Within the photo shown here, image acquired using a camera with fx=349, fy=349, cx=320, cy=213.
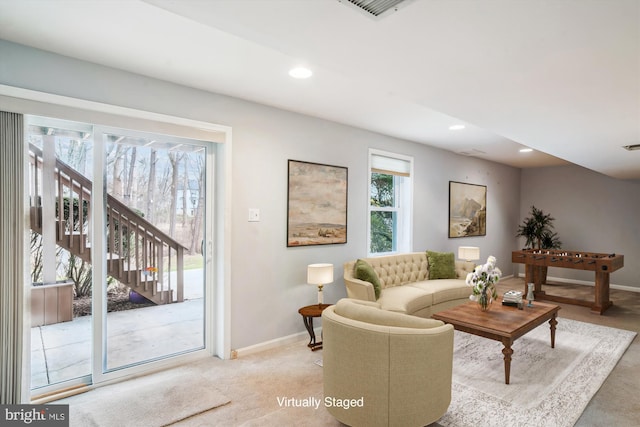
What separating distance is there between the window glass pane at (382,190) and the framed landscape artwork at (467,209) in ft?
4.79

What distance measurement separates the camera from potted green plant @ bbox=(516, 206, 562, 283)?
7426 millimetres

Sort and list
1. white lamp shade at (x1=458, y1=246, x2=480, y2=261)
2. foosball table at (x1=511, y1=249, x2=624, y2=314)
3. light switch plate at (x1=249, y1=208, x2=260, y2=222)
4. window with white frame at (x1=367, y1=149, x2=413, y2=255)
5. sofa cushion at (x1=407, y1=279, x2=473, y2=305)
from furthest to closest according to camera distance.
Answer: white lamp shade at (x1=458, y1=246, x2=480, y2=261), foosball table at (x1=511, y1=249, x2=624, y2=314), window with white frame at (x1=367, y1=149, x2=413, y2=255), sofa cushion at (x1=407, y1=279, x2=473, y2=305), light switch plate at (x1=249, y1=208, x2=260, y2=222)

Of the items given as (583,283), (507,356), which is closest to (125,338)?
(507,356)

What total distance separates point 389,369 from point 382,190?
3.44 meters

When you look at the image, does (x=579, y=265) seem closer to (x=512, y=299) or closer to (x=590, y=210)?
(x=512, y=299)

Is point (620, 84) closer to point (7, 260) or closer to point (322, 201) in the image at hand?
point (322, 201)

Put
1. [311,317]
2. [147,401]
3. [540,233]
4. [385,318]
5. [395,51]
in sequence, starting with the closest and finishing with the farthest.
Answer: [395,51], [385,318], [147,401], [311,317], [540,233]

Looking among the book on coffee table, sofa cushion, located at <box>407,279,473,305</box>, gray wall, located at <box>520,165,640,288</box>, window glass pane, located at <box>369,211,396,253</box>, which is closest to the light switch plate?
window glass pane, located at <box>369,211,396,253</box>

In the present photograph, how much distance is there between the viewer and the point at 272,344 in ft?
12.0

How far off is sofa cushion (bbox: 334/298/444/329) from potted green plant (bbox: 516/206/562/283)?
6.47 m

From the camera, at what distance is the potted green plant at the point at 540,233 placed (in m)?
7.43

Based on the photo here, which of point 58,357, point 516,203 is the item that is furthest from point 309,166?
point 516,203

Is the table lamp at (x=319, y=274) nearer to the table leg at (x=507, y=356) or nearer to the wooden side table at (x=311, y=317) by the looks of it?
the wooden side table at (x=311, y=317)

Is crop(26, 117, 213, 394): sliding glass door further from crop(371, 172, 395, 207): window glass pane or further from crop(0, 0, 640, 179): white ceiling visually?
crop(371, 172, 395, 207): window glass pane
